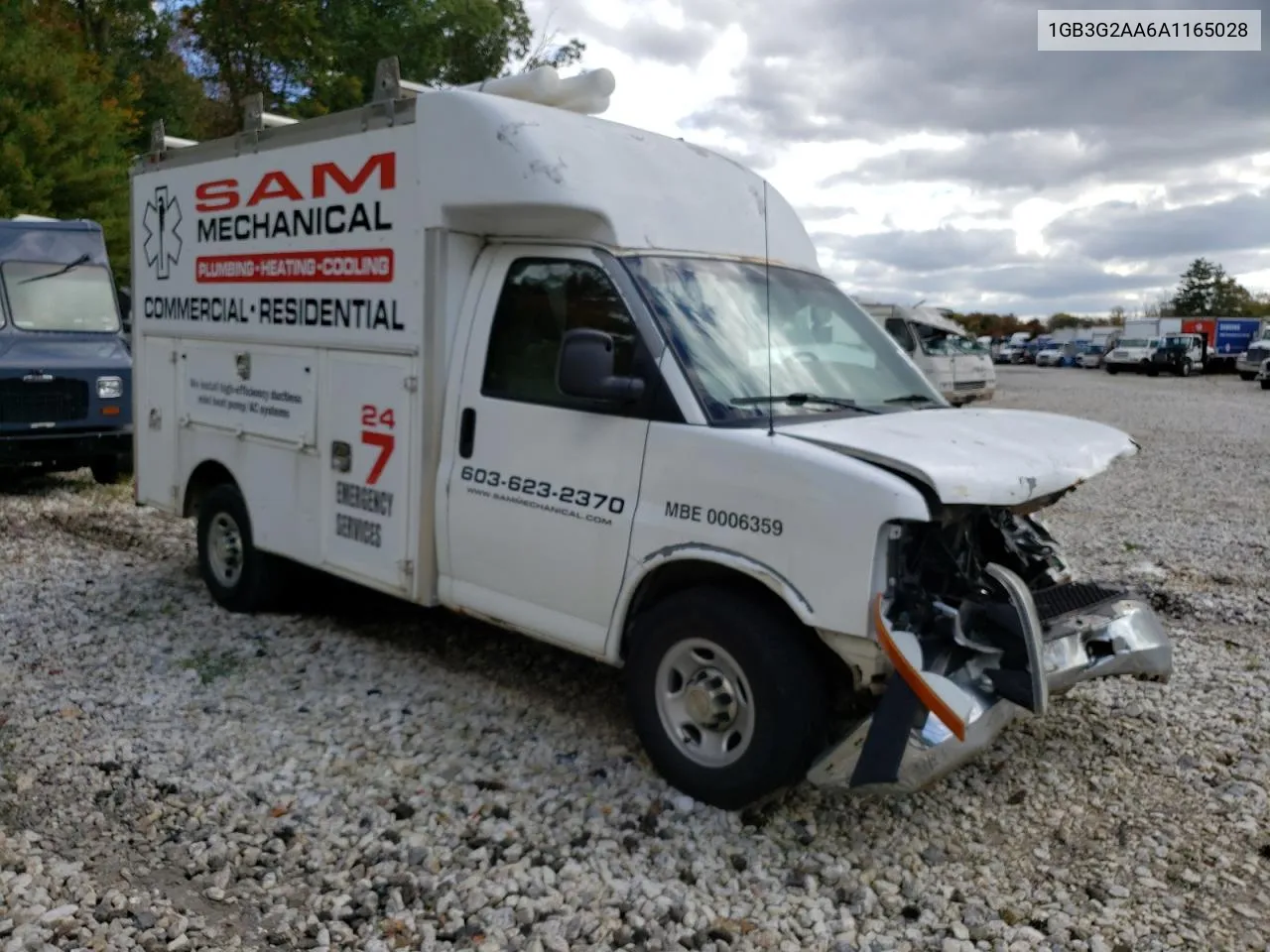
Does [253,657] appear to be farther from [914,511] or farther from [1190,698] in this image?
[1190,698]

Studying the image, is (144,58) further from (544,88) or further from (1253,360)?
(1253,360)

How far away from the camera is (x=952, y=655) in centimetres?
404

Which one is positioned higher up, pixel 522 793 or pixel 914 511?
pixel 914 511

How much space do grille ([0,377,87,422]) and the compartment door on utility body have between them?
7310mm

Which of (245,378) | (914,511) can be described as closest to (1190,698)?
(914,511)

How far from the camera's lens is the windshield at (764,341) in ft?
15.1

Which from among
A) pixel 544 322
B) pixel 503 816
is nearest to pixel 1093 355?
pixel 544 322

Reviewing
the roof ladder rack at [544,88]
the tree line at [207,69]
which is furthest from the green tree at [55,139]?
the roof ladder rack at [544,88]

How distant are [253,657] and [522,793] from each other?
7.49ft

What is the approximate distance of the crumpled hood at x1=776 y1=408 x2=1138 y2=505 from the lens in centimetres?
389

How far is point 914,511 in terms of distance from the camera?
378 centimetres

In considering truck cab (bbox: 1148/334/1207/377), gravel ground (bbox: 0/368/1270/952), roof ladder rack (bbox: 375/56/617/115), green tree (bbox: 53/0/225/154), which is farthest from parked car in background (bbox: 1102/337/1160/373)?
roof ladder rack (bbox: 375/56/617/115)

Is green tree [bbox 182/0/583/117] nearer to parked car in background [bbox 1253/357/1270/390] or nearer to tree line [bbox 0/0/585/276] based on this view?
tree line [bbox 0/0/585/276]

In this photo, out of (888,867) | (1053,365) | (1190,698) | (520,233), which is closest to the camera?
(888,867)
